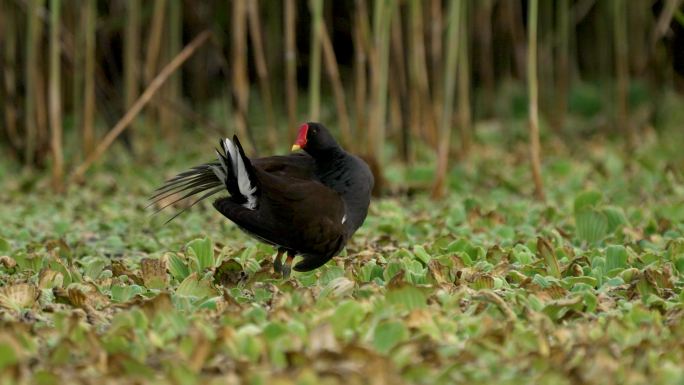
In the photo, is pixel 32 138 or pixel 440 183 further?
pixel 32 138

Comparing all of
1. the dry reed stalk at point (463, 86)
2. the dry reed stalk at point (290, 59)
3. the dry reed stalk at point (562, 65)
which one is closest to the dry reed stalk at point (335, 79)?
Result: the dry reed stalk at point (290, 59)

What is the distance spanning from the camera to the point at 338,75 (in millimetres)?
6473

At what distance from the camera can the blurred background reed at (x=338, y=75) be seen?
593 centimetres

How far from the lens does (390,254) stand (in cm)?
Answer: 431

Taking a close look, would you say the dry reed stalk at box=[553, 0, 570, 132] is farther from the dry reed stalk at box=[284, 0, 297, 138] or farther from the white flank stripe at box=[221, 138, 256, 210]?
the white flank stripe at box=[221, 138, 256, 210]

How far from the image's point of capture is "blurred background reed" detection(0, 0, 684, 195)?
19.4 feet

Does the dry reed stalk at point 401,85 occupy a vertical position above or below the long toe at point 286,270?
above

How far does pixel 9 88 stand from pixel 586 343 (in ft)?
15.2

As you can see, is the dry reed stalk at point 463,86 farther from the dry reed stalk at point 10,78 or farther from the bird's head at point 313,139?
the dry reed stalk at point 10,78

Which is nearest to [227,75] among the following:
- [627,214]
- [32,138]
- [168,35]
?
[32,138]

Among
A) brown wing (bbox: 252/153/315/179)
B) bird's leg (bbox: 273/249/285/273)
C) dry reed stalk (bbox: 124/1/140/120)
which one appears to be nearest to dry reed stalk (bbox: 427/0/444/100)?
dry reed stalk (bbox: 124/1/140/120)

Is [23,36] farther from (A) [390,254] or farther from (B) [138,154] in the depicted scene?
(A) [390,254]

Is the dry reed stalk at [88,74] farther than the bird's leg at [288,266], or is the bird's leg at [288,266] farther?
the dry reed stalk at [88,74]

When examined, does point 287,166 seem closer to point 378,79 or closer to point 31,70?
point 378,79
